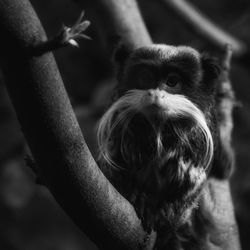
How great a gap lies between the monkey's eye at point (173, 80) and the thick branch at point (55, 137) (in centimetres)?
77

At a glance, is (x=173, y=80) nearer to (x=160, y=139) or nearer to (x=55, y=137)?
(x=160, y=139)

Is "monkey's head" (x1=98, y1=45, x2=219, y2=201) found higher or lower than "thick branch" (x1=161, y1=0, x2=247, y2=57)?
lower

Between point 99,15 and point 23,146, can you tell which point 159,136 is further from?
point 23,146

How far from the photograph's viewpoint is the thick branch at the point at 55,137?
6.16 ft

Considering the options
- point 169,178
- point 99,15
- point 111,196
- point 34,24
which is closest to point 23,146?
point 99,15

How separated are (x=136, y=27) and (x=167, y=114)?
80 centimetres

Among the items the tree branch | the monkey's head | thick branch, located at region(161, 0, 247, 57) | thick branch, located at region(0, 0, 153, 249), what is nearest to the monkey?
the monkey's head

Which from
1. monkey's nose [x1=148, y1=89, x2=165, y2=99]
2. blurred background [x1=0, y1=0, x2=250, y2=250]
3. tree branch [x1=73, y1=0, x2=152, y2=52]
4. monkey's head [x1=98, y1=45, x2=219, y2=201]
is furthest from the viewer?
blurred background [x1=0, y1=0, x2=250, y2=250]

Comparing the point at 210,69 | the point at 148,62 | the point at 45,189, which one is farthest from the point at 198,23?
the point at 45,189

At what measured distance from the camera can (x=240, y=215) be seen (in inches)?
201

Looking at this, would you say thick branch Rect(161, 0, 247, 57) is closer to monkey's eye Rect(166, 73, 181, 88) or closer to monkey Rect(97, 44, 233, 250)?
monkey Rect(97, 44, 233, 250)

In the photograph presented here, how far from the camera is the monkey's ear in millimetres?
3262

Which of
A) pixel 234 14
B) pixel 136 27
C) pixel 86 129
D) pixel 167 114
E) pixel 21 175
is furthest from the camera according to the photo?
pixel 234 14

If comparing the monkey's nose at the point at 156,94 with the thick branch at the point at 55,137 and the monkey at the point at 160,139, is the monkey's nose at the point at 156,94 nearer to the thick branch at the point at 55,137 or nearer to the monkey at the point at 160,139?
the monkey at the point at 160,139
